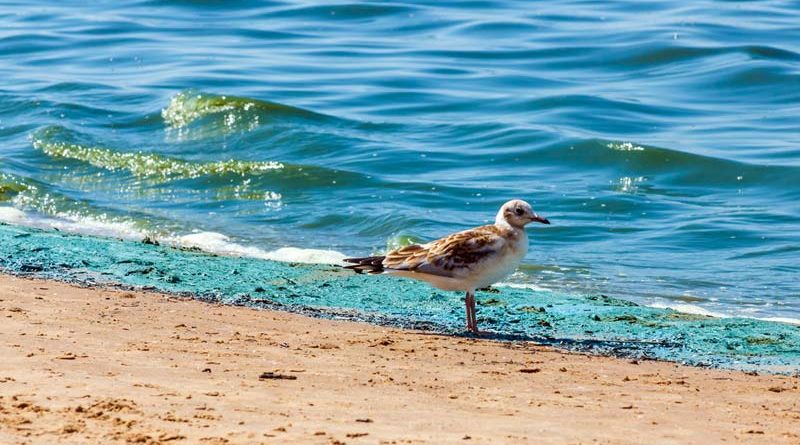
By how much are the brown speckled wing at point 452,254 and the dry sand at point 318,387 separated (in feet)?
1.85

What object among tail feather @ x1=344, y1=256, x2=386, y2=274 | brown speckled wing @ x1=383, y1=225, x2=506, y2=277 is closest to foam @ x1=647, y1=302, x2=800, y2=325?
brown speckled wing @ x1=383, y1=225, x2=506, y2=277

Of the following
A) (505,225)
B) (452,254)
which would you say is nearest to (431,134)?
(505,225)

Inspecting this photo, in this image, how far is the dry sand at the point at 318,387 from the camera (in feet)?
19.3

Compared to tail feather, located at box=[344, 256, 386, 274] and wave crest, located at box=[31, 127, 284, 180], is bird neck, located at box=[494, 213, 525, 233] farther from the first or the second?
wave crest, located at box=[31, 127, 284, 180]

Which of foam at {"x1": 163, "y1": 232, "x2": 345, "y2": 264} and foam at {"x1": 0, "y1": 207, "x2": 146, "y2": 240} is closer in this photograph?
foam at {"x1": 163, "y1": 232, "x2": 345, "y2": 264}

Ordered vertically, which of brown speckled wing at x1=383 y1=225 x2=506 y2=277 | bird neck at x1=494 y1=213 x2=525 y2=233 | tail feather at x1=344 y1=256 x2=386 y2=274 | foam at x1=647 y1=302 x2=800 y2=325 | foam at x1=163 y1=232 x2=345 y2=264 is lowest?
foam at x1=647 y1=302 x2=800 y2=325

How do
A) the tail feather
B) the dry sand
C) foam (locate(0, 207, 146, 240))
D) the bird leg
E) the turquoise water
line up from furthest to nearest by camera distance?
foam (locate(0, 207, 146, 240)), the turquoise water, the tail feather, the bird leg, the dry sand

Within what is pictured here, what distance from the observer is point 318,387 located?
6.82 metres

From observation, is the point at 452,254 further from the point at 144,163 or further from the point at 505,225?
the point at 144,163

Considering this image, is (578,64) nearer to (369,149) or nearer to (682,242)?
(369,149)

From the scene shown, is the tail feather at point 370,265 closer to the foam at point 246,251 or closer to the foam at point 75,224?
the foam at point 246,251

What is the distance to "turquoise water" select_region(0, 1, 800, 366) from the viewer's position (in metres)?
14.3

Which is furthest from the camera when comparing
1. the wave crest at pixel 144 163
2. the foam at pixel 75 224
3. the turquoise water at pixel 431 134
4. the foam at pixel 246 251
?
the wave crest at pixel 144 163

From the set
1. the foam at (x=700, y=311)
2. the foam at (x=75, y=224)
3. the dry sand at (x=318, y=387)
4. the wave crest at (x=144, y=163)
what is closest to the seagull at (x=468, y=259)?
the dry sand at (x=318, y=387)
